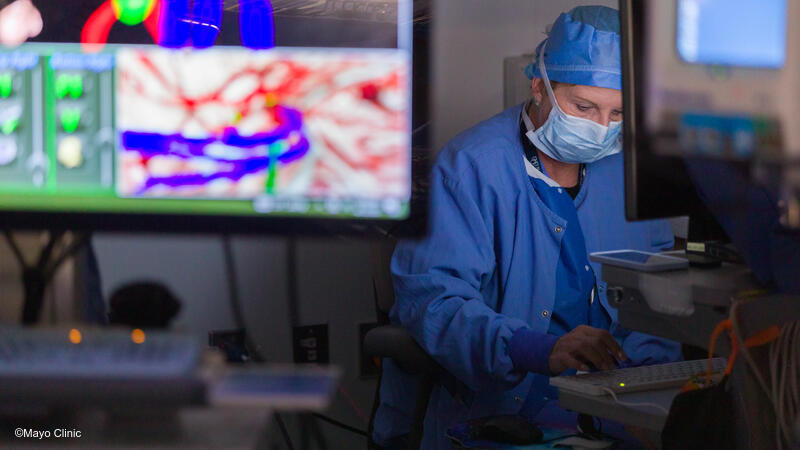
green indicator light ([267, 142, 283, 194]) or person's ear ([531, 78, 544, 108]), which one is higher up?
person's ear ([531, 78, 544, 108])

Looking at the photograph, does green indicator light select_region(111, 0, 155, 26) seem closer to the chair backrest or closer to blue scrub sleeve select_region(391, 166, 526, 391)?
blue scrub sleeve select_region(391, 166, 526, 391)

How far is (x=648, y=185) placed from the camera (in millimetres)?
1087

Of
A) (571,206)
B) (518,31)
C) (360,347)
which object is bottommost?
(360,347)

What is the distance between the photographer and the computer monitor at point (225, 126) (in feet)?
3.02

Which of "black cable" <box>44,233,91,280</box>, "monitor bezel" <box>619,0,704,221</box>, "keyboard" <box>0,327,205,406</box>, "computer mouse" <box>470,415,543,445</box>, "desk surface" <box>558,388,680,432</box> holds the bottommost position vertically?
"computer mouse" <box>470,415,543,445</box>

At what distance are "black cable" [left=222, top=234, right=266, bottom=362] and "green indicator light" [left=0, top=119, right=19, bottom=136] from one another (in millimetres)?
1040

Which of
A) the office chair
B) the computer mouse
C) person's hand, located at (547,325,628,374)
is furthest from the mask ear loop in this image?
the computer mouse

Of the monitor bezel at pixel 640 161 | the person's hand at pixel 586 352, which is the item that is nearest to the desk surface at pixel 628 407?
the person's hand at pixel 586 352

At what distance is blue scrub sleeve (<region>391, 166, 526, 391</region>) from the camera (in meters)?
1.49

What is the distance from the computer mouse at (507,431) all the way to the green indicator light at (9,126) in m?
0.75

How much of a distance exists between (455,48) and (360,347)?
858 millimetres

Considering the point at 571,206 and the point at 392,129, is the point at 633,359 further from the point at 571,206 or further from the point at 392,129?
the point at 392,129

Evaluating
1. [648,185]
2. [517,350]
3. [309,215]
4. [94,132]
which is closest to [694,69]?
[648,185]

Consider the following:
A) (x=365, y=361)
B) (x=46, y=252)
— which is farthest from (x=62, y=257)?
(x=365, y=361)
